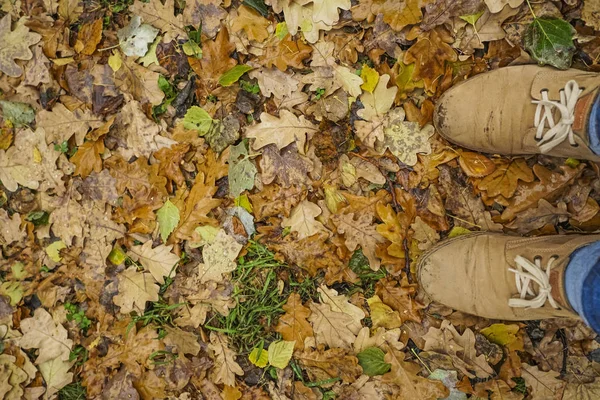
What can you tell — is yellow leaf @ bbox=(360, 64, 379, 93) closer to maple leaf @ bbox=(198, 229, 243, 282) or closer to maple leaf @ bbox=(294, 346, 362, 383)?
maple leaf @ bbox=(198, 229, 243, 282)

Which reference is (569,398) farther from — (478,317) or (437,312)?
(437,312)

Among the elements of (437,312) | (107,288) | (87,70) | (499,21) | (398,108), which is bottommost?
(107,288)

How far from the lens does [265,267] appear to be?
246 centimetres

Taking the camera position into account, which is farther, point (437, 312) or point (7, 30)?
point (7, 30)

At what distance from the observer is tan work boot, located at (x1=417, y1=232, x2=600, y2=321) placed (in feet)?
6.48

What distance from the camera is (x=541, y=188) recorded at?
7.14ft

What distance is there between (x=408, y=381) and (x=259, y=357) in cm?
75

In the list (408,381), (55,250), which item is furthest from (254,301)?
(55,250)

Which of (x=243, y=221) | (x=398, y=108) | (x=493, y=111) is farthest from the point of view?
(x=243, y=221)

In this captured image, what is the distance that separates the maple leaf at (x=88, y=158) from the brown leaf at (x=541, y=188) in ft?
6.85

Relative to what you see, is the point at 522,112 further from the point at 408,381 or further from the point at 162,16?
the point at 162,16

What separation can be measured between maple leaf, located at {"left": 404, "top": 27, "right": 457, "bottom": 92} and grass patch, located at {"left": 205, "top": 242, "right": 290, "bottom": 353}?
3.80ft

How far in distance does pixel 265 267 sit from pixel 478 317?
42.5 inches

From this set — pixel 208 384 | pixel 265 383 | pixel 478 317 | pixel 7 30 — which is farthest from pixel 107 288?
pixel 478 317
